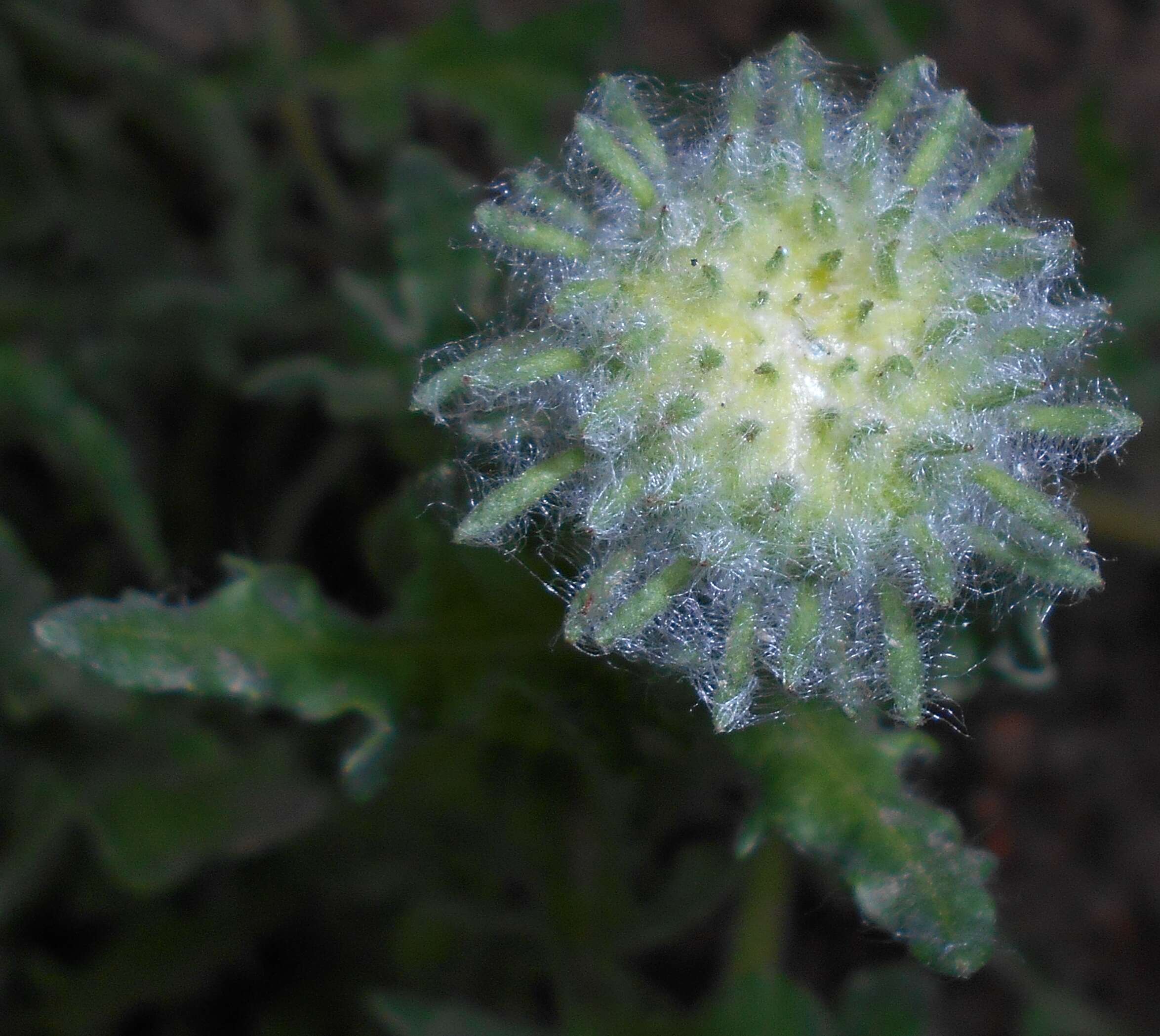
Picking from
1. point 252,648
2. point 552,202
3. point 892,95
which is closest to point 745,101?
point 892,95

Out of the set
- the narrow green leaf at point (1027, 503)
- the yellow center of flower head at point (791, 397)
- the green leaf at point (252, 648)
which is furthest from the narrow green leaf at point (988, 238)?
the green leaf at point (252, 648)

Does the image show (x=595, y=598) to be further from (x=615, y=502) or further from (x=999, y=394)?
(x=999, y=394)

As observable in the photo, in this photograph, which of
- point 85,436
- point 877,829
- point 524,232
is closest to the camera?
point 524,232

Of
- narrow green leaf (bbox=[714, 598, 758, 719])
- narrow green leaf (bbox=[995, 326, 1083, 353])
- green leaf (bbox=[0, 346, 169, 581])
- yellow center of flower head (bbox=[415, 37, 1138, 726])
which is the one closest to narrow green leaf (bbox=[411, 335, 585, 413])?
yellow center of flower head (bbox=[415, 37, 1138, 726])

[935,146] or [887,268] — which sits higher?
[935,146]

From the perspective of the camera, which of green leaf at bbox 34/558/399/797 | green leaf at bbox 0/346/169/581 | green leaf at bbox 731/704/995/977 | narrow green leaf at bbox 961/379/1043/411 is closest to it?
narrow green leaf at bbox 961/379/1043/411

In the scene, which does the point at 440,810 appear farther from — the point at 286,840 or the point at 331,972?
the point at 331,972

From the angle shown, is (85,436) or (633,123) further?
(85,436)

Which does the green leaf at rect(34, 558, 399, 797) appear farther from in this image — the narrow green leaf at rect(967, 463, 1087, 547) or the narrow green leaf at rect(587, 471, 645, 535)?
the narrow green leaf at rect(967, 463, 1087, 547)
